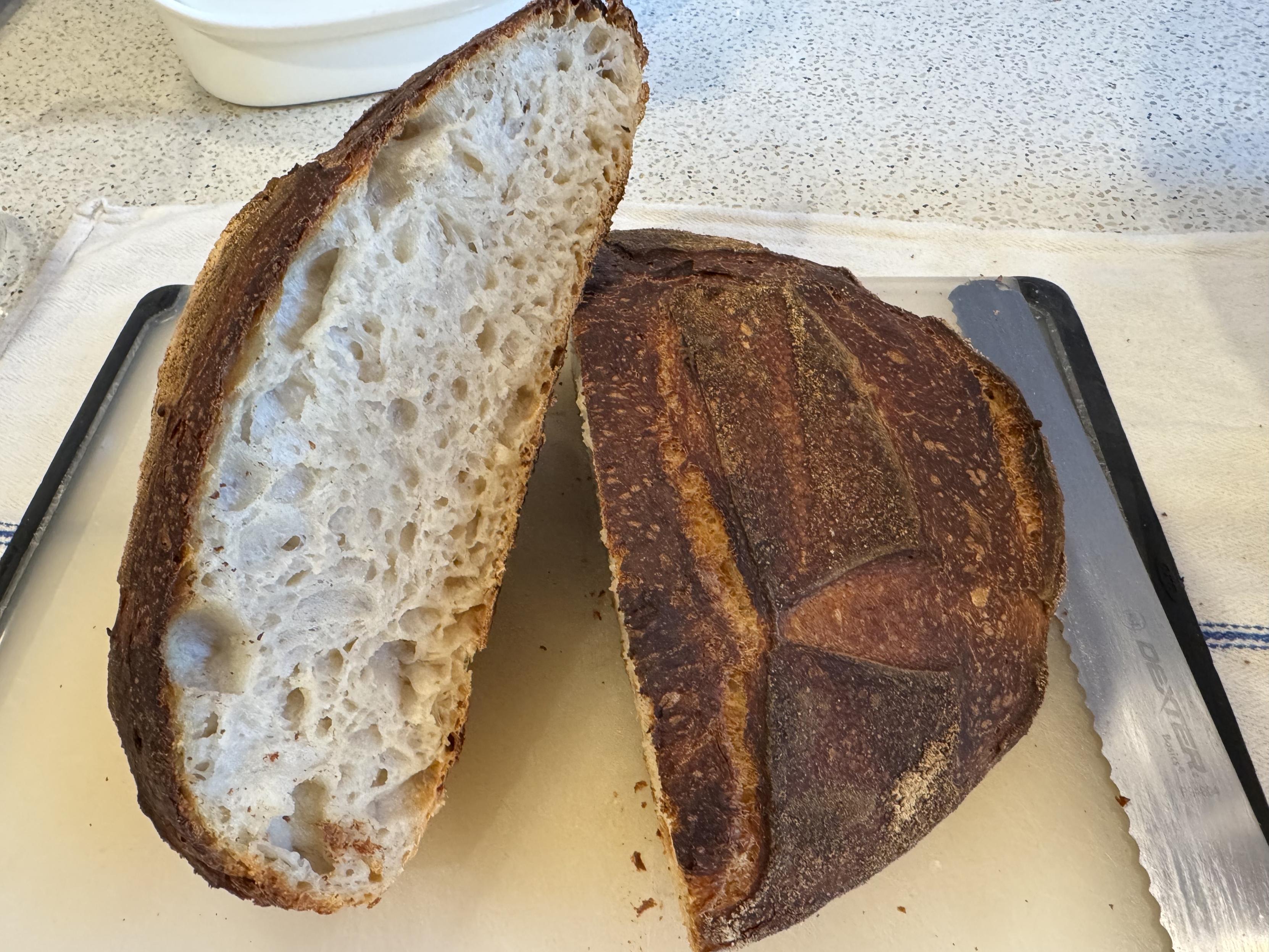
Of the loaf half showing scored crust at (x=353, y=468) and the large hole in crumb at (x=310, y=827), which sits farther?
the large hole in crumb at (x=310, y=827)

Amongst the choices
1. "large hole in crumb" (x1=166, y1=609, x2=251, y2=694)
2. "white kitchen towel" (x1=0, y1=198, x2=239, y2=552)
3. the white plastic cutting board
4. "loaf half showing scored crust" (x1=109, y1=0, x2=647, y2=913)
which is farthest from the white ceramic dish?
"large hole in crumb" (x1=166, y1=609, x2=251, y2=694)

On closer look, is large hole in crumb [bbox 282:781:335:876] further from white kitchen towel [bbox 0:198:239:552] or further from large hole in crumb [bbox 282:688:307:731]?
white kitchen towel [bbox 0:198:239:552]

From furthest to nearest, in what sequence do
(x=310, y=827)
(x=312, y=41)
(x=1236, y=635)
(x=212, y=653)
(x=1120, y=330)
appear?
(x=312, y=41) → (x=1120, y=330) → (x=1236, y=635) → (x=310, y=827) → (x=212, y=653)

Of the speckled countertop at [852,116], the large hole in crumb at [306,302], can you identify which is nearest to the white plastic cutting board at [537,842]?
the large hole in crumb at [306,302]

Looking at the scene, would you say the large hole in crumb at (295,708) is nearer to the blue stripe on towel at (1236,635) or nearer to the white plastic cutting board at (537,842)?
the white plastic cutting board at (537,842)

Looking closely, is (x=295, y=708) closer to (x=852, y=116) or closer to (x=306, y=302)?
(x=306, y=302)

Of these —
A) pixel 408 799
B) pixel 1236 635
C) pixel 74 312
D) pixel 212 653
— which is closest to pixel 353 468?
pixel 212 653

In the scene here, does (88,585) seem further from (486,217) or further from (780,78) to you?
(780,78)

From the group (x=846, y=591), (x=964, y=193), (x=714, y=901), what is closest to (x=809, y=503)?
(x=846, y=591)
